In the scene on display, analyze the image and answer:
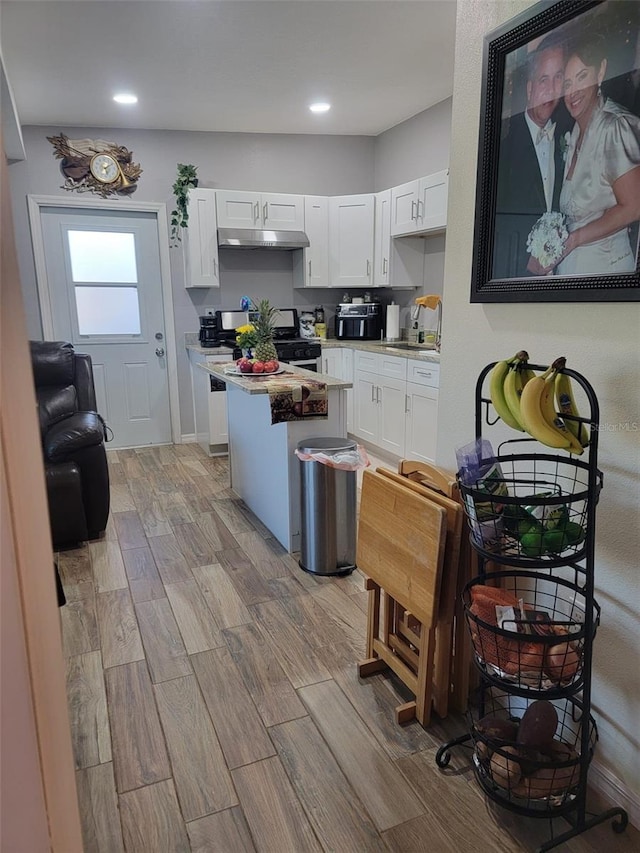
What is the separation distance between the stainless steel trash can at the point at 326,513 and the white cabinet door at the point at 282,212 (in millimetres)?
2856

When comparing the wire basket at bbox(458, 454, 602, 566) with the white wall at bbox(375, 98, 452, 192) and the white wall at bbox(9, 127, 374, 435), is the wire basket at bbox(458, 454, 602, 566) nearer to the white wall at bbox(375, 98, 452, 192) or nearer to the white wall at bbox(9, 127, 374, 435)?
the white wall at bbox(375, 98, 452, 192)

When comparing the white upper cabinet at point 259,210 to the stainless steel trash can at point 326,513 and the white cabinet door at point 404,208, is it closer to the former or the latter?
the white cabinet door at point 404,208

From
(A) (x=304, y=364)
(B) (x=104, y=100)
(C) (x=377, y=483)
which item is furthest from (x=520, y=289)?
(B) (x=104, y=100)

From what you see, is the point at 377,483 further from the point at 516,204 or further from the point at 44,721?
the point at 44,721

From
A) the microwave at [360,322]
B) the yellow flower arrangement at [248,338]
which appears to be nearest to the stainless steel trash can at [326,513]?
the yellow flower arrangement at [248,338]

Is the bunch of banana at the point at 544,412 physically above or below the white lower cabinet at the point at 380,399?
above

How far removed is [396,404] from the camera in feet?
13.8

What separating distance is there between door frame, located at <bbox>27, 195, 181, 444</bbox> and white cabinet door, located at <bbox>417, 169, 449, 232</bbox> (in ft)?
7.41

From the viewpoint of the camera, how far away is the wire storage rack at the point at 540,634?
1254 mm

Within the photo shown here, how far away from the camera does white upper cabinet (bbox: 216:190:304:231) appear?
4.70 metres

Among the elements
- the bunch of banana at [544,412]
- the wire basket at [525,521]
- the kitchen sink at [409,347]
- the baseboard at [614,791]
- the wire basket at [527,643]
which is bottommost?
the baseboard at [614,791]

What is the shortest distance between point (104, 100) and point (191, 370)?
7.16 ft

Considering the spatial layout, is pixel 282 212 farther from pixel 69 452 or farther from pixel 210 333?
pixel 69 452

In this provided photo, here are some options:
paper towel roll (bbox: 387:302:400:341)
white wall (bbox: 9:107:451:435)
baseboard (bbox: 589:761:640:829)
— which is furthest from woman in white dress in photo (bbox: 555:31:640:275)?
paper towel roll (bbox: 387:302:400:341)
